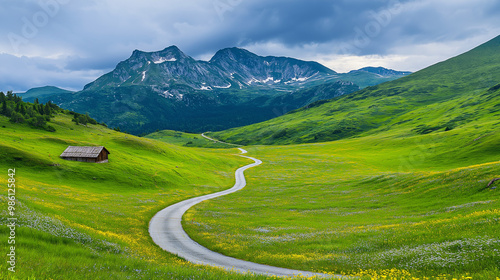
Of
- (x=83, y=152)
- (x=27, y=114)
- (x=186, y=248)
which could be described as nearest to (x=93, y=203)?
(x=186, y=248)

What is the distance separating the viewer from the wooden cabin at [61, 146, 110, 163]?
73938 mm

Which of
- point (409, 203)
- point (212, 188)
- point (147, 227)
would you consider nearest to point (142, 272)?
point (147, 227)

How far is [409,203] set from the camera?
132 ft

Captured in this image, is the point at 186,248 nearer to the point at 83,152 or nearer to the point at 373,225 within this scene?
the point at 373,225

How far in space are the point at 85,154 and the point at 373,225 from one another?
259 feet

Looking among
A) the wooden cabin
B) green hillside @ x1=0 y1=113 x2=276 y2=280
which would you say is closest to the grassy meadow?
green hillside @ x1=0 y1=113 x2=276 y2=280

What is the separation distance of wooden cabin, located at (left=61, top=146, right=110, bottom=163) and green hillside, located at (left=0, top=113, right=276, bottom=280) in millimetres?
2523

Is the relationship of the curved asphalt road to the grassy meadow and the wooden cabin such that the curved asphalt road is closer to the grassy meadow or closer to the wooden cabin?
the grassy meadow

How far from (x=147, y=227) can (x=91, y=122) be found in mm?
162605

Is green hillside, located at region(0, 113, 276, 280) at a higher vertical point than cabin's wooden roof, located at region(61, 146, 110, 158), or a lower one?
lower

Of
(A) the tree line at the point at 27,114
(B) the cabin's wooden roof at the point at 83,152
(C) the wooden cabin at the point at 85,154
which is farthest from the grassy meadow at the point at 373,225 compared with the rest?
(A) the tree line at the point at 27,114

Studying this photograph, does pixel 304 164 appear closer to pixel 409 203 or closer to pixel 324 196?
pixel 324 196

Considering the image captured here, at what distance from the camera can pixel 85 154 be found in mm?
74562

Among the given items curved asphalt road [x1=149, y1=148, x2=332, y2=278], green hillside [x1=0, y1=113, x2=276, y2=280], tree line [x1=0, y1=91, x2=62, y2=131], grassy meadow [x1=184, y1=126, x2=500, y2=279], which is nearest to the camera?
green hillside [x1=0, y1=113, x2=276, y2=280]
